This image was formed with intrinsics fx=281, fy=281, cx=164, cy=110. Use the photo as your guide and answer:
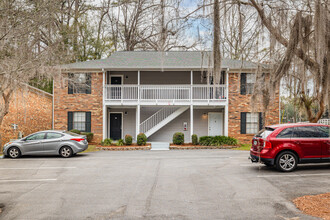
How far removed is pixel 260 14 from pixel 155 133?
15.9m

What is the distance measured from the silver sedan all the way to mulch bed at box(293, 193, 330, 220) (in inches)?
420

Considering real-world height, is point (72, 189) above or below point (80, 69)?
below

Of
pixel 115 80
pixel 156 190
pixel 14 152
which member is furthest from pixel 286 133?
pixel 115 80

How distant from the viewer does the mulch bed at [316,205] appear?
5.24m

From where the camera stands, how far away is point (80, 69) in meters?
19.9

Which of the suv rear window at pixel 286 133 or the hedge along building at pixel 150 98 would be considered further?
the hedge along building at pixel 150 98

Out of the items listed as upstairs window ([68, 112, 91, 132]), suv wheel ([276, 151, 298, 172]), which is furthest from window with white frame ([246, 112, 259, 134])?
upstairs window ([68, 112, 91, 132])

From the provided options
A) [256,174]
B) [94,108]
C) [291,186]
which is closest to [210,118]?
[94,108]

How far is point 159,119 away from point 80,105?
576cm

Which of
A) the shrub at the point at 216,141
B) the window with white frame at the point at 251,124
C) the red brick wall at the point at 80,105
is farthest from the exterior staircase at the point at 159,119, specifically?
the window with white frame at the point at 251,124

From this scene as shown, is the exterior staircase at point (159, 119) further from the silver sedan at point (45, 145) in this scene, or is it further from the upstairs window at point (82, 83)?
the silver sedan at point (45, 145)

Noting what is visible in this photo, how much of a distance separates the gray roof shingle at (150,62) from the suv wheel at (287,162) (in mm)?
9702

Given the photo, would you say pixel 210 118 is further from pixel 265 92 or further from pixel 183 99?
pixel 265 92

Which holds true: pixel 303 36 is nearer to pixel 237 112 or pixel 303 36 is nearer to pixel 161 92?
pixel 237 112
